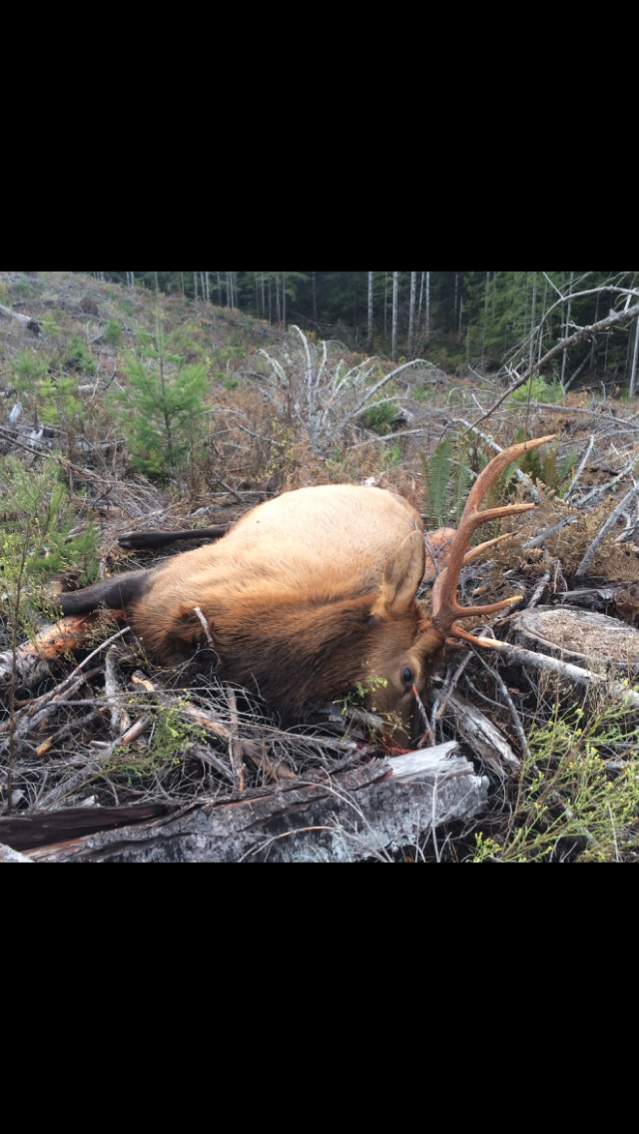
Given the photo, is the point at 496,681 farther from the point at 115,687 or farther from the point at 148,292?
the point at 148,292

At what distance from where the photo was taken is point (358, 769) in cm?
237

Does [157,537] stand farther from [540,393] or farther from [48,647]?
[540,393]

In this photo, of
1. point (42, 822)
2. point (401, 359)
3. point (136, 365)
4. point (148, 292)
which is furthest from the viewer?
point (148, 292)

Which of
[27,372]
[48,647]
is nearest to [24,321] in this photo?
[27,372]

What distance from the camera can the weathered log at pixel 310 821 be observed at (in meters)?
2.11

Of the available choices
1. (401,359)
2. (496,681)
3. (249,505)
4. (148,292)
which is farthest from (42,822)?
(148,292)

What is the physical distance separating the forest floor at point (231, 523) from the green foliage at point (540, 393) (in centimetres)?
3

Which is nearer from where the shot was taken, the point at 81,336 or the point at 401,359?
the point at 401,359

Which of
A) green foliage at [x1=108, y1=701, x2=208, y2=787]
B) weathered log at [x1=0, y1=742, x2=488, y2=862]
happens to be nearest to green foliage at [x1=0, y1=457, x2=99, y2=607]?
green foliage at [x1=108, y1=701, x2=208, y2=787]

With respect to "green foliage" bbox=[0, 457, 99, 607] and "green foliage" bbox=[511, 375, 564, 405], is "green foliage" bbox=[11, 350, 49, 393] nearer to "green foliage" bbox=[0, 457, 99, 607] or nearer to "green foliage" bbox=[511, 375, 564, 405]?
"green foliage" bbox=[0, 457, 99, 607]

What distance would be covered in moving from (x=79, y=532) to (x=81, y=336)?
7212 mm

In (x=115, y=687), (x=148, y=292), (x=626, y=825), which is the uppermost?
(x=148, y=292)

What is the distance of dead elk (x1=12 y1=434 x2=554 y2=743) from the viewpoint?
104 inches

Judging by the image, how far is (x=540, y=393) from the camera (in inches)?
230
